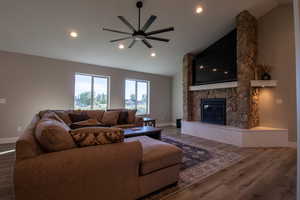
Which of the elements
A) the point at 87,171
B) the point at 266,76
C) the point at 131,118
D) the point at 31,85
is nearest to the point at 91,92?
the point at 31,85

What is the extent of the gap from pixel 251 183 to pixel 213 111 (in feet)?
9.61

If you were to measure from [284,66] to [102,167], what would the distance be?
5151 millimetres

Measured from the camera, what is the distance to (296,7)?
1.18 metres

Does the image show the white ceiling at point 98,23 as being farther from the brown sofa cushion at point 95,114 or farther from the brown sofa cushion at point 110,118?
the brown sofa cushion at point 110,118

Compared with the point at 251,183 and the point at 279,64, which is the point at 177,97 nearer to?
the point at 279,64

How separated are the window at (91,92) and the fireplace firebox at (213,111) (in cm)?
370

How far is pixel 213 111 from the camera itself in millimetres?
4848

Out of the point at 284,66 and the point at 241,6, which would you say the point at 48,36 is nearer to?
the point at 241,6

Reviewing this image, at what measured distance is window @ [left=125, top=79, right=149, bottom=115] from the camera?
6395 millimetres

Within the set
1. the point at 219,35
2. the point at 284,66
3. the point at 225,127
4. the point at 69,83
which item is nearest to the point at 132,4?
the point at 219,35

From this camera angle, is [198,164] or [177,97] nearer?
[198,164]

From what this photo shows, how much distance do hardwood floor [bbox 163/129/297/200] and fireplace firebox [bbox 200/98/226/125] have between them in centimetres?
176

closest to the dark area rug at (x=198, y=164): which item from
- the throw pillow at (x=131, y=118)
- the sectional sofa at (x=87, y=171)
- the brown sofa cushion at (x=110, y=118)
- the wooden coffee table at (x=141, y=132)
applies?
the sectional sofa at (x=87, y=171)

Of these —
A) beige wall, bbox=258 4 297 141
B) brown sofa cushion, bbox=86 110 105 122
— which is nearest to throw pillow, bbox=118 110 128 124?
brown sofa cushion, bbox=86 110 105 122
